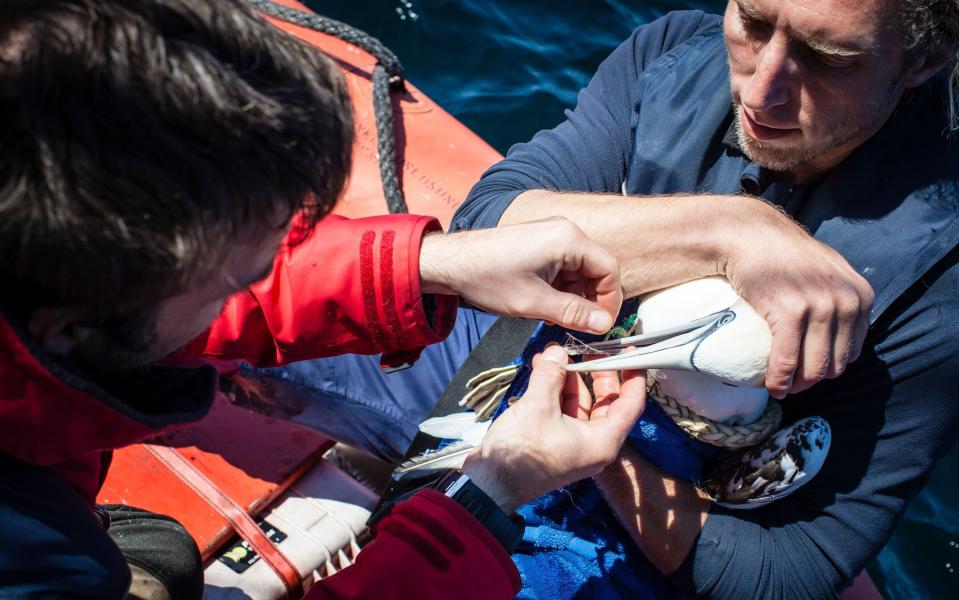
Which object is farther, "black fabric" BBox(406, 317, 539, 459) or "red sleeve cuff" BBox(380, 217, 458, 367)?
"black fabric" BBox(406, 317, 539, 459)

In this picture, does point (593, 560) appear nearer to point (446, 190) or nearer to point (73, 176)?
point (73, 176)

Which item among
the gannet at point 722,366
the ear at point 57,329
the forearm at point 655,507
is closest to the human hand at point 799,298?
the gannet at point 722,366

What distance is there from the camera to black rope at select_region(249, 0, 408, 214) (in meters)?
2.61

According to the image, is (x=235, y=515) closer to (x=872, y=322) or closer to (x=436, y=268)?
(x=436, y=268)

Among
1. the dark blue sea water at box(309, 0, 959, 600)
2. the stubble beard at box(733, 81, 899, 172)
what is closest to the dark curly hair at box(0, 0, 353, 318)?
the stubble beard at box(733, 81, 899, 172)

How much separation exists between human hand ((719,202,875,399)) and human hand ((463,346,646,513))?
0.26 m

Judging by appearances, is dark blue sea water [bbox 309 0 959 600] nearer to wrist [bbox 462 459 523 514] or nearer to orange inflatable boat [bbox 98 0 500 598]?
orange inflatable boat [bbox 98 0 500 598]

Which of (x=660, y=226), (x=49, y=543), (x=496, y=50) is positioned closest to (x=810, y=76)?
(x=660, y=226)

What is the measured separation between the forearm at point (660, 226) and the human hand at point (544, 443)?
0.75 feet

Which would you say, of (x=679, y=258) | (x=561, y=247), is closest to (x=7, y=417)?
(x=561, y=247)

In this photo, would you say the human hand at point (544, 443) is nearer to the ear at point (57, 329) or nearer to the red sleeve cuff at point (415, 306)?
the red sleeve cuff at point (415, 306)

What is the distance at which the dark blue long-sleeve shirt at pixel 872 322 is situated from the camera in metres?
1.46

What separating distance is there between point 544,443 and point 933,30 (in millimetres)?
1044

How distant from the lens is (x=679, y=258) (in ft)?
5.00
